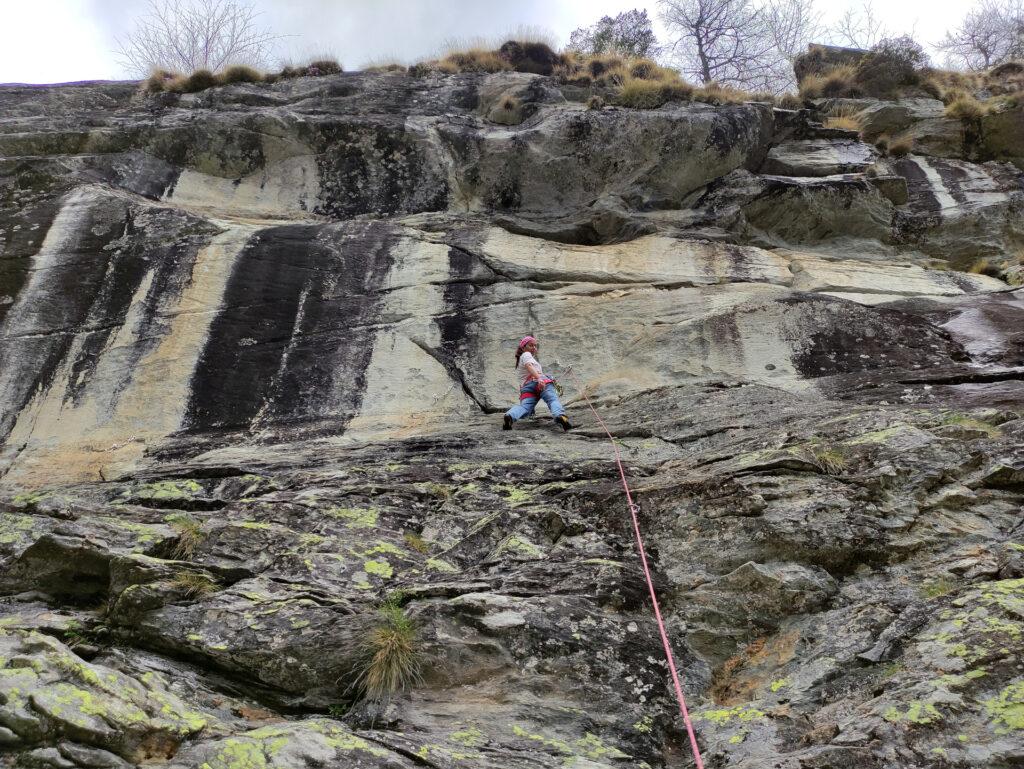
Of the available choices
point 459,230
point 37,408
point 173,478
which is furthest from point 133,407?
point 459,230

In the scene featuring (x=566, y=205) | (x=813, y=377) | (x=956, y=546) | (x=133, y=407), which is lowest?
(x=133, y=407)

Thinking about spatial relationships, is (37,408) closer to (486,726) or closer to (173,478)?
(173,478)

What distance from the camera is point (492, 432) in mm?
10242

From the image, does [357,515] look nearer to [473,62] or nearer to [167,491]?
[167,491]

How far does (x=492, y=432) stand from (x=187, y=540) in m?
4.25

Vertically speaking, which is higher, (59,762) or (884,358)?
(884,358)

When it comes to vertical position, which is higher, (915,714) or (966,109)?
(966,109)

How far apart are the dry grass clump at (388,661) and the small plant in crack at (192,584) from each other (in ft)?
5.11

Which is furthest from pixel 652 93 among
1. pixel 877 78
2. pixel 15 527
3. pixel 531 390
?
pixel 15 527

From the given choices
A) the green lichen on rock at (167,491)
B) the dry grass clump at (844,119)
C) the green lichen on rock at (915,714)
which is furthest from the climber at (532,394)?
the dry grass clump at (844,119)

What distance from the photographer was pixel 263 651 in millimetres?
5922

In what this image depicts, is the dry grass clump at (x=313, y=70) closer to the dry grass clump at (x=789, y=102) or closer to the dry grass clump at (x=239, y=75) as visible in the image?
the dry grass clump at (x=239, y=75)

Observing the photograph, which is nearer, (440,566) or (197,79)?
(440,566)

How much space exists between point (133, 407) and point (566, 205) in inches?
330
